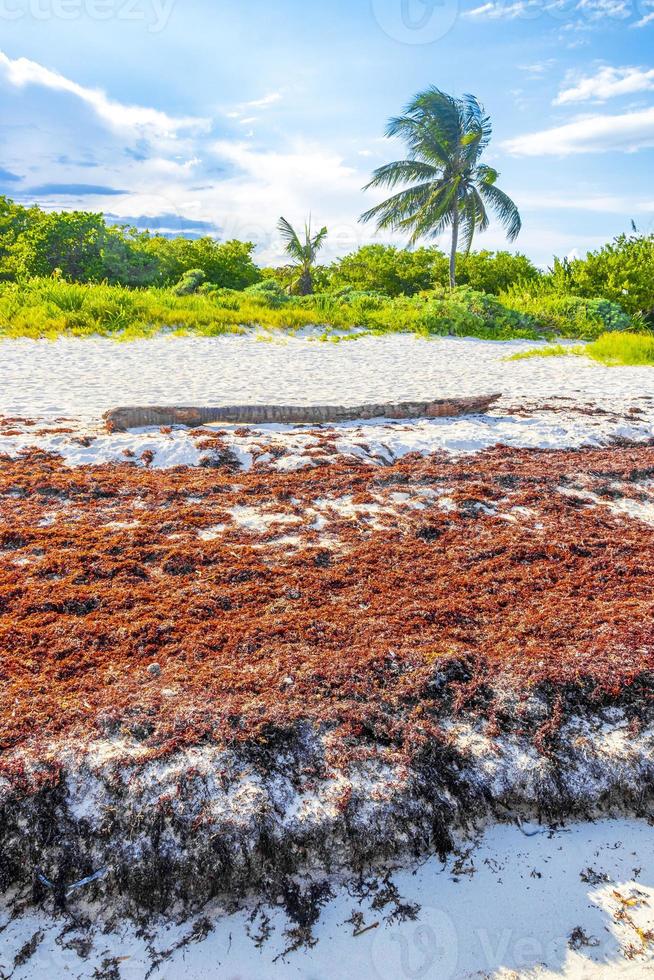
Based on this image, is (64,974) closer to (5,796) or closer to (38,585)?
(5,796)

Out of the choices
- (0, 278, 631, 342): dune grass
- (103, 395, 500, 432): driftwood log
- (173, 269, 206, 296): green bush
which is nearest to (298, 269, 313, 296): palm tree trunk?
(173, 269, 206, 296): green bush

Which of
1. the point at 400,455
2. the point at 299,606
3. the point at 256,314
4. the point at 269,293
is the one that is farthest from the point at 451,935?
the point at 269,293

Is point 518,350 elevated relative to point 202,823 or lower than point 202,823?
elevated

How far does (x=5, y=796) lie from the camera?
2.33m

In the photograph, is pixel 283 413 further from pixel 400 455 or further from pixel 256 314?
pixel 256 314

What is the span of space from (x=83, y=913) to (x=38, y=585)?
6.97ft

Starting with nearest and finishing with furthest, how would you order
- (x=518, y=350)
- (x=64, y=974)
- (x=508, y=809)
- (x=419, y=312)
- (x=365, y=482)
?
(x=64, y=974), (x=508, y=809), (x=365, y=482), (x=518, y=350), (x=419, y=312)

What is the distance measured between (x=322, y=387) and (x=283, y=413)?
8.59ft

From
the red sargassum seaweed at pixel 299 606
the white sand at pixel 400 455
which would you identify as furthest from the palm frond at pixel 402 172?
the red sargassum seaweed at pixel 299 606

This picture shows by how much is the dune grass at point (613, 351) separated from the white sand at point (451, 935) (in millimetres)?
12743

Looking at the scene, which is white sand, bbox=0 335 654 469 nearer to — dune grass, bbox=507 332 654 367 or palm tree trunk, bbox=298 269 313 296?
dune grass, bbox=507 332 654 367

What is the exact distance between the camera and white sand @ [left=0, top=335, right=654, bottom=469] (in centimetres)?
687

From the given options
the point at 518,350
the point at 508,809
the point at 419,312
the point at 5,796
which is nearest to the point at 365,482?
the point at 508,809

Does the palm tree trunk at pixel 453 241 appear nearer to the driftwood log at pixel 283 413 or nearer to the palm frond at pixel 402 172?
the palm frond at pixel 402 172
